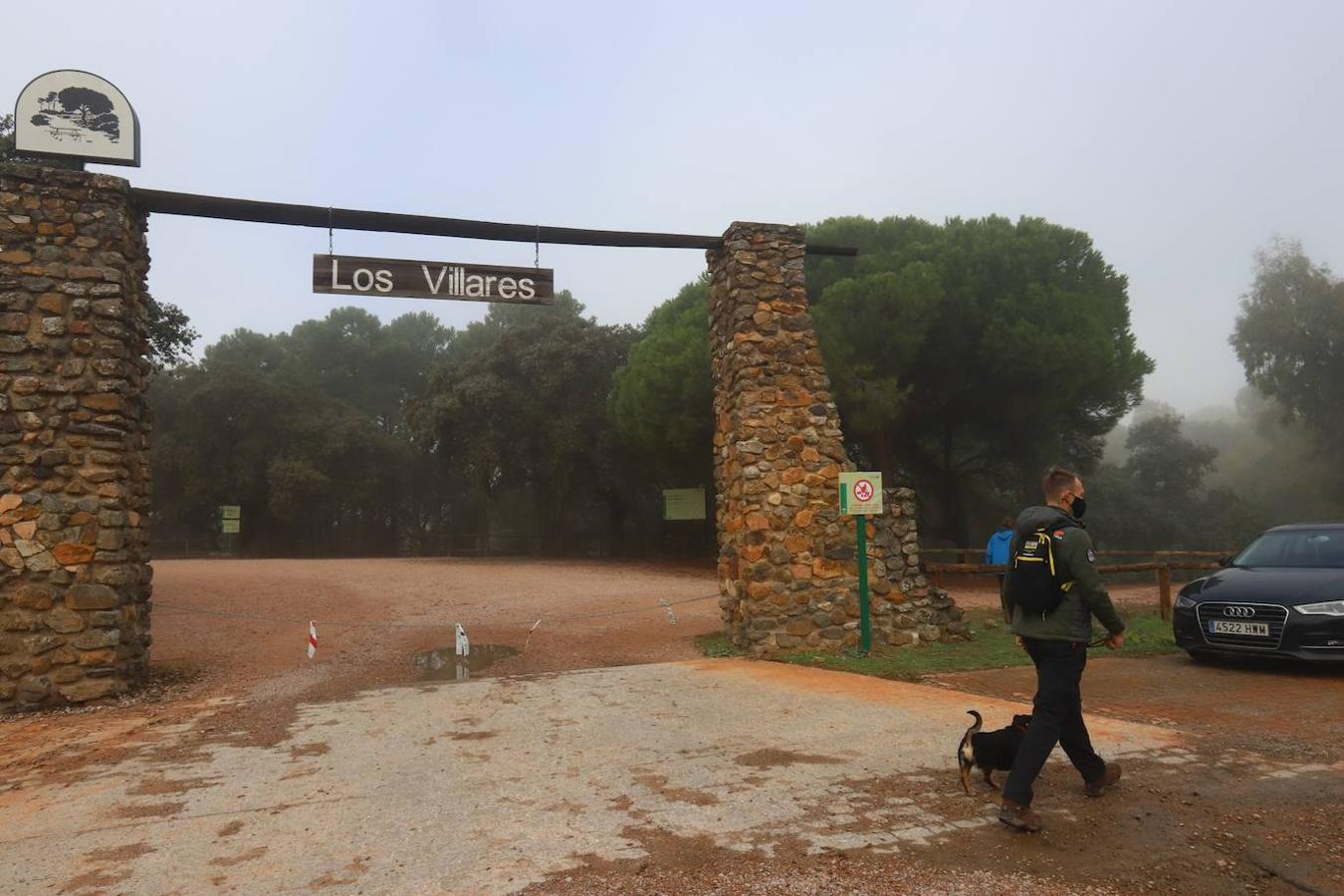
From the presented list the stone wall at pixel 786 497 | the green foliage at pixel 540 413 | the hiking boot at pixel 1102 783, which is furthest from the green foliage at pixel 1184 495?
the hiking boot at pixel 1102 783

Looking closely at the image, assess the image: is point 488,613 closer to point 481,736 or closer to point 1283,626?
point 481,736

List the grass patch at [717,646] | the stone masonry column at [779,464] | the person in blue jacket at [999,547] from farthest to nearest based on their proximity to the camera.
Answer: the person in blue jacket at [999,547], the grass patch at [717,646], the stone masonry column at [779,464]

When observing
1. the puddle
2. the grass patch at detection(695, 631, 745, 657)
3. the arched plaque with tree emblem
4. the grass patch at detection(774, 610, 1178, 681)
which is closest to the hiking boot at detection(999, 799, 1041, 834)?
the grass patch at detection(774, 610, 1178, 681)

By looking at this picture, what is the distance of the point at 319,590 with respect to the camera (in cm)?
1748

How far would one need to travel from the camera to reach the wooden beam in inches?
332

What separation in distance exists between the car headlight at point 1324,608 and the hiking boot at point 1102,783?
449cm

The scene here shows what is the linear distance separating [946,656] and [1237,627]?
2.65 meters

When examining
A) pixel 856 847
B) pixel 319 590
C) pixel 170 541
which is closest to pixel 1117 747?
pixel 856 847

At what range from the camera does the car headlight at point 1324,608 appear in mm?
7195

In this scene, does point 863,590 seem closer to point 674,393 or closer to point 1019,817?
point 1019,817

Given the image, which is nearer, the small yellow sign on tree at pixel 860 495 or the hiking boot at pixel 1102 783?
the hiking boot at pixel 1102 783

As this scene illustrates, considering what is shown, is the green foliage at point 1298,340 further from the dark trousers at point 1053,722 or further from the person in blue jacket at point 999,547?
the dark trousers at point 1053,722

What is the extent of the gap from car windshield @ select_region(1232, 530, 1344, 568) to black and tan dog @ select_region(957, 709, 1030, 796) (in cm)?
575

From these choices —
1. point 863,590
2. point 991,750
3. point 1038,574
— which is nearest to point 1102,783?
point 991,750
